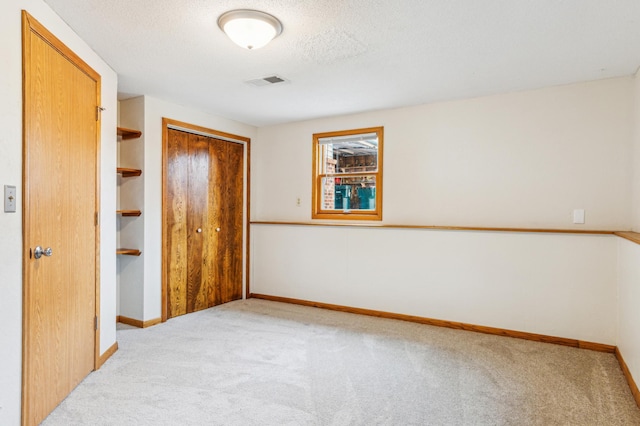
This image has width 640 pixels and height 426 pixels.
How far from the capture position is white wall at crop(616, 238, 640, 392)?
2.36 metres

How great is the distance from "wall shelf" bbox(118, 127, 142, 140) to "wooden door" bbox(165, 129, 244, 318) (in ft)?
1.15

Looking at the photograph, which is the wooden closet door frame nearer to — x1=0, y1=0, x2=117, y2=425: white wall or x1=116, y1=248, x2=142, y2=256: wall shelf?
x1=116, y1=248, x2=142, y2=256: wall shelf

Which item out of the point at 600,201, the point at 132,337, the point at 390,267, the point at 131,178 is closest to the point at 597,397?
the point at 600,201

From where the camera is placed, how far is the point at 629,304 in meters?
2.62

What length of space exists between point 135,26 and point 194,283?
2.80 m

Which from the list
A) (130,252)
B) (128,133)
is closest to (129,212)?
(130,252)

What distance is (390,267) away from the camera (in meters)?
4.09

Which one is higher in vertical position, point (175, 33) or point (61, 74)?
point (175, 33)

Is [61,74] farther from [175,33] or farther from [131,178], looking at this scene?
[131,178]

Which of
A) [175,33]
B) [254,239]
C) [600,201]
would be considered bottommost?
[254,239]

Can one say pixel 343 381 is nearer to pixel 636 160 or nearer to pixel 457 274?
pixel 457 274

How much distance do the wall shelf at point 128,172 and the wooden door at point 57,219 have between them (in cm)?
88

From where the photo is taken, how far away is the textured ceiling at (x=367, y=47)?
2104mm

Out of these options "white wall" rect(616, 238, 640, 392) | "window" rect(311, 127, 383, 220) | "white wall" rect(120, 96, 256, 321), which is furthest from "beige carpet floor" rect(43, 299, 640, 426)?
"window" rect(311, 127, 383, 220)
